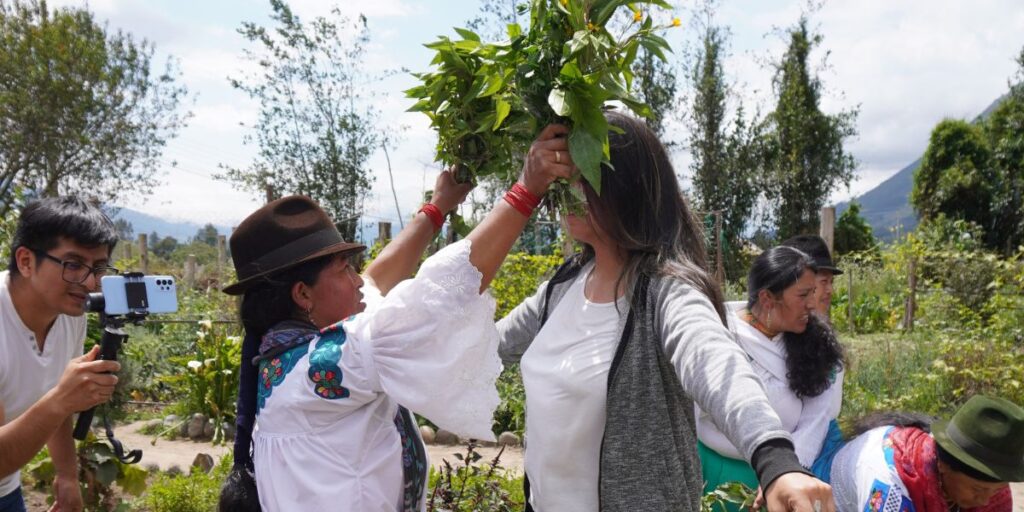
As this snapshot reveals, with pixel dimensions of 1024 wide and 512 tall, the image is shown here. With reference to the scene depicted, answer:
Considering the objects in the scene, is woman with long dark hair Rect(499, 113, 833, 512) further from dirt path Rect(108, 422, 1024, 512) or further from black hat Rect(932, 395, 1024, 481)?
dirt path Rect(108, 422, 1024, 512)

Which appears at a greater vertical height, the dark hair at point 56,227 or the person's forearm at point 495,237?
the dark hair at point 56,227

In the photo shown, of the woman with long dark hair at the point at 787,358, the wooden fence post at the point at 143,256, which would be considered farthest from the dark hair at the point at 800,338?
the wooden fence post at the point at 143,256

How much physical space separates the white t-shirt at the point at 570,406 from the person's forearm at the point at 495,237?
32 centimetres

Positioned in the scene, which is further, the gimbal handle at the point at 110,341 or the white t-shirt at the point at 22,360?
the white t-shirt at the point at 22,360

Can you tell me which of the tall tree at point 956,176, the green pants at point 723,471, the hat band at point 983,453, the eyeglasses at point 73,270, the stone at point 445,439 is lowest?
the stone at point 445,439

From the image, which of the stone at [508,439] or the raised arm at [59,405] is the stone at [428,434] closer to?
the stone at [508,439]

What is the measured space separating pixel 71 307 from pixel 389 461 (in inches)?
52.8

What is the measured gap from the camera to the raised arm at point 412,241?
2.02 metres

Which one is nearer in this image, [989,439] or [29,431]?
[29,431]

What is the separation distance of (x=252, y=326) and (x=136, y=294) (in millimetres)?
312

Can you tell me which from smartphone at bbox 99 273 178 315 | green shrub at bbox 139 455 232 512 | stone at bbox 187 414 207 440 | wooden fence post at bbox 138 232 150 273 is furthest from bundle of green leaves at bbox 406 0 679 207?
wooden fence post at bbox 138 232 150 273

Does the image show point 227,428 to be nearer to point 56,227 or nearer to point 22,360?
point 22,360

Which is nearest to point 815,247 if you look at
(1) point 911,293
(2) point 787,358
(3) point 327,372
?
(2) point 787,358

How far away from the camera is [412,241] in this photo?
2078 millimetres
